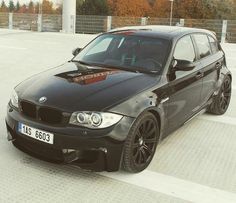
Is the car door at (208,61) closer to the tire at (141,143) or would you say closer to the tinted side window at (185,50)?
the tinted side window at (185,50)

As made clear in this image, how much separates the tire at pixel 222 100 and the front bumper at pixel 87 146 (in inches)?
116

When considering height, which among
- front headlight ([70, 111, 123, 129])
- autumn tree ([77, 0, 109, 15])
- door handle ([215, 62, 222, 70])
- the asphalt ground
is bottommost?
the asphalt ground

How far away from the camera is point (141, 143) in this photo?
174 inches

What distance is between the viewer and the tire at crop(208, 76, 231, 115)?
22.1 ft

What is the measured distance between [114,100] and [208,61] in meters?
2.43

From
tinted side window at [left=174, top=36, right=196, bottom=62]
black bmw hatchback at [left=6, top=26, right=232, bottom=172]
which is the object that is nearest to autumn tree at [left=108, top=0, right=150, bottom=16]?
tinted side window at [left=174, top=36, right=196, bottom=62]

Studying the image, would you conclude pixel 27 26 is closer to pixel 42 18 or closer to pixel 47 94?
pixel 42 18

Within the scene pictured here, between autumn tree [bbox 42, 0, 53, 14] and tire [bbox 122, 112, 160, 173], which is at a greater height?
autumn tree [bbox 42, 0, 53, 14]

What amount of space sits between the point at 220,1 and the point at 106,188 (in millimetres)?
80730

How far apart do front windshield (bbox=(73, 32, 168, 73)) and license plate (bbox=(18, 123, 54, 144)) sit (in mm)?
1419

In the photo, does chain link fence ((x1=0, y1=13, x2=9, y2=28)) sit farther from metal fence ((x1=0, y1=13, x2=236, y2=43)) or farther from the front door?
the front door

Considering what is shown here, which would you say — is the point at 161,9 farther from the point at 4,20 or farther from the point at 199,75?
the point at 199,75

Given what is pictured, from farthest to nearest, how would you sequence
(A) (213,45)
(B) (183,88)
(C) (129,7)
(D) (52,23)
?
(C) (129,7) → (D) (52,23) → (A) (213,45) → (B) (183,88)

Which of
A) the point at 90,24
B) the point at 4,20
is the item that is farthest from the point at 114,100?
the point at 4,20
